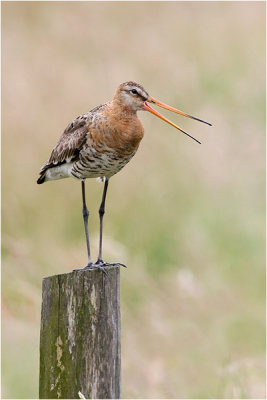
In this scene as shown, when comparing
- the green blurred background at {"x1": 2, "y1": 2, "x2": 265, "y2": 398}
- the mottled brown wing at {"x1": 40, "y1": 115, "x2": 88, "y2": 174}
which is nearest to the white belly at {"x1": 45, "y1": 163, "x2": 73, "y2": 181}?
the mottled brown wing at {"x1": 40, "y1": 115, "x2": 88, "y2": 174}

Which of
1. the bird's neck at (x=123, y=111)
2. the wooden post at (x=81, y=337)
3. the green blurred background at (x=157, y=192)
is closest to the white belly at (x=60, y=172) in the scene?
the bird's neck at (x=123, y=111)

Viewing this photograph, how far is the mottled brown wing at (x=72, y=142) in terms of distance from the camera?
241 inches

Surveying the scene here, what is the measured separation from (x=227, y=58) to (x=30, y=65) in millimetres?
3025

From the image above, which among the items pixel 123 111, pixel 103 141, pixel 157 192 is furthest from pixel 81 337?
pixel 157 192

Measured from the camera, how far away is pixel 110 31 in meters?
10.8

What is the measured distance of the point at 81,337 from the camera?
430 cm

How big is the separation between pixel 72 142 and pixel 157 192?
3246mm

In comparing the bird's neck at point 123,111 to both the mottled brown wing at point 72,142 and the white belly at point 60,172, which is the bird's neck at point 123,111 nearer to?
the mottled brown wing at point 72,142

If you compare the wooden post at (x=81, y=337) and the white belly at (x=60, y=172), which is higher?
the white belly at (x=60, y=172)

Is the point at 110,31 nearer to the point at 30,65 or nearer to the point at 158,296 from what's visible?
the point at 30,65

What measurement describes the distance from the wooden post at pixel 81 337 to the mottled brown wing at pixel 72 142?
1.85 metres

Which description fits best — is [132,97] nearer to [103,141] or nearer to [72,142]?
[103,141]

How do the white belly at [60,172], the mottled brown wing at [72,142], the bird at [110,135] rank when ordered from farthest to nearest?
the white belly at [60,172] → the mottled brown wing at [72,142] → the bird at [110,135]

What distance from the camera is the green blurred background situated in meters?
7.30
